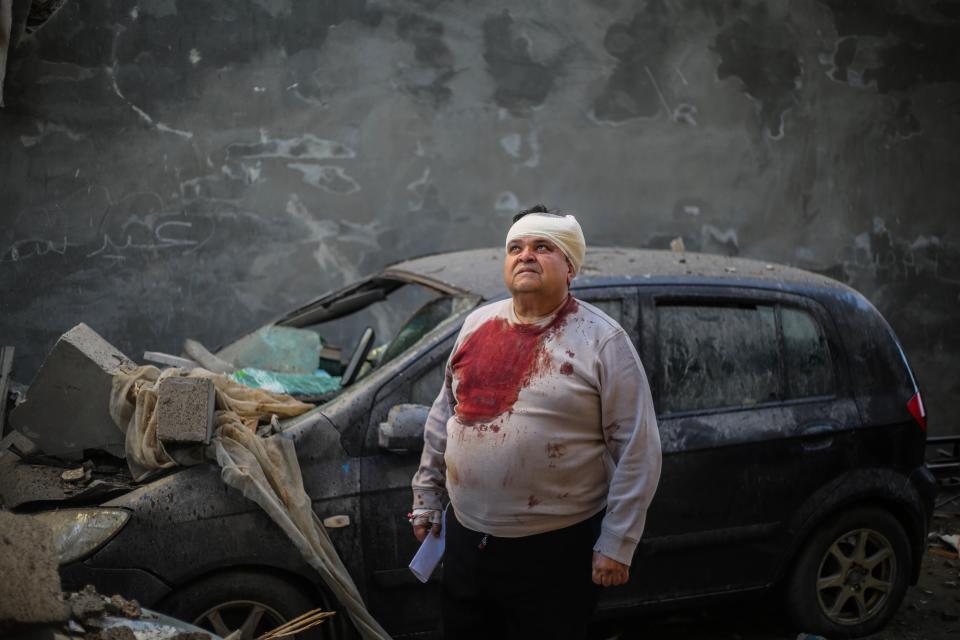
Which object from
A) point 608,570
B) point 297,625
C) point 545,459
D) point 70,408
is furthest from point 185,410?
point 608,570

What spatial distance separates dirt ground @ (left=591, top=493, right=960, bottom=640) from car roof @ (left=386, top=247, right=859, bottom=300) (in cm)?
149

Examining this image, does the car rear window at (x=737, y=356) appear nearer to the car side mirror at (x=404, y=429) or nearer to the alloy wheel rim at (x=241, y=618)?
the car side mirror at (x=404, y=429)

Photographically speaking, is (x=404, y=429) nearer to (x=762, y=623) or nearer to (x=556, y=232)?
(x=556, y=232)

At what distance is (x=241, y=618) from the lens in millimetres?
3887

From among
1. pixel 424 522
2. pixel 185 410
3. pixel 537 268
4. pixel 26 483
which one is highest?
pixel 537 268

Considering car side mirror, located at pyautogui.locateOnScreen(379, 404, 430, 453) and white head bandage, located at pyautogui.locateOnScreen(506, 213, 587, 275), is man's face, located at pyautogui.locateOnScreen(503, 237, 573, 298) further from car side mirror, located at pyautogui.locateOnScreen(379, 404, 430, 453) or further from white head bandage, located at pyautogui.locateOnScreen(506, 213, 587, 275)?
car side mirror, located at pyautogui.locateOnScreen(379, 404, 430, 453)

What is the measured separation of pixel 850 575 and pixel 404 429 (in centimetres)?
243

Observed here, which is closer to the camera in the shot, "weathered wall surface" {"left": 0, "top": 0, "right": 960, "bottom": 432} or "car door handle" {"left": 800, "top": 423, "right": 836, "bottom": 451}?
"car door handle" {"left": 800, "top": 423, "right": 836, "bottom": 451}

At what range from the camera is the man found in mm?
3166

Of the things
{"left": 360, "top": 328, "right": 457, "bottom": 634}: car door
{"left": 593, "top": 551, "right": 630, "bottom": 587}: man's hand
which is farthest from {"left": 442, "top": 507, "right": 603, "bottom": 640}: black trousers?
{"left": 360, "top": 328, "right": 457, "bottom": 634}: car door

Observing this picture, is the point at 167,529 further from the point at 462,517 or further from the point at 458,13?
the point at 458,13

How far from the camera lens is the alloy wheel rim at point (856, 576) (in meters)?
4.92

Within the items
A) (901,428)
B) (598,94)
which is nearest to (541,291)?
(901,428)

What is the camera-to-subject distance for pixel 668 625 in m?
5.28
